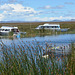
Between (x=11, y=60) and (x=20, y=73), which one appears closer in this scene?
(x=20, y=73)

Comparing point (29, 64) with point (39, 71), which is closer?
point (39, 71)

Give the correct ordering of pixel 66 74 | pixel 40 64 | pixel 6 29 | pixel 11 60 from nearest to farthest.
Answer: pixel 66 74 < pixel 40 64 < pixel 11 60 < pixel 6 29

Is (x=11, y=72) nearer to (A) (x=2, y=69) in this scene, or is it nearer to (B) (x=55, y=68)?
(A) (x=2, y=69)

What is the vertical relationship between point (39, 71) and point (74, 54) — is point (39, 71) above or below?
below

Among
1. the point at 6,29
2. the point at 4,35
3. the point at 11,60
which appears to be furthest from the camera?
the point at 6,29

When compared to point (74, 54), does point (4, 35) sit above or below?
below

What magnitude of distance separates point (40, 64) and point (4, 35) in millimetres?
29343

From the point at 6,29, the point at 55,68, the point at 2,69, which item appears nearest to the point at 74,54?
the point at 55,68

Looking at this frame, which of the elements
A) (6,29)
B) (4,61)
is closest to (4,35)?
(6,29)

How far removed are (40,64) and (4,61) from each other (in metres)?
1.32

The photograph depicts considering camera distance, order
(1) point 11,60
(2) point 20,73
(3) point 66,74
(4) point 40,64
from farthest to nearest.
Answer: (1) point 11,60 → (4) point 40,64 → (2) point 20,73 → (3) point 66,74

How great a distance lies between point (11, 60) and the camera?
647 cm

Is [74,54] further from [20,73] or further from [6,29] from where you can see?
[6,29]

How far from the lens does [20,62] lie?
20.9 feet
